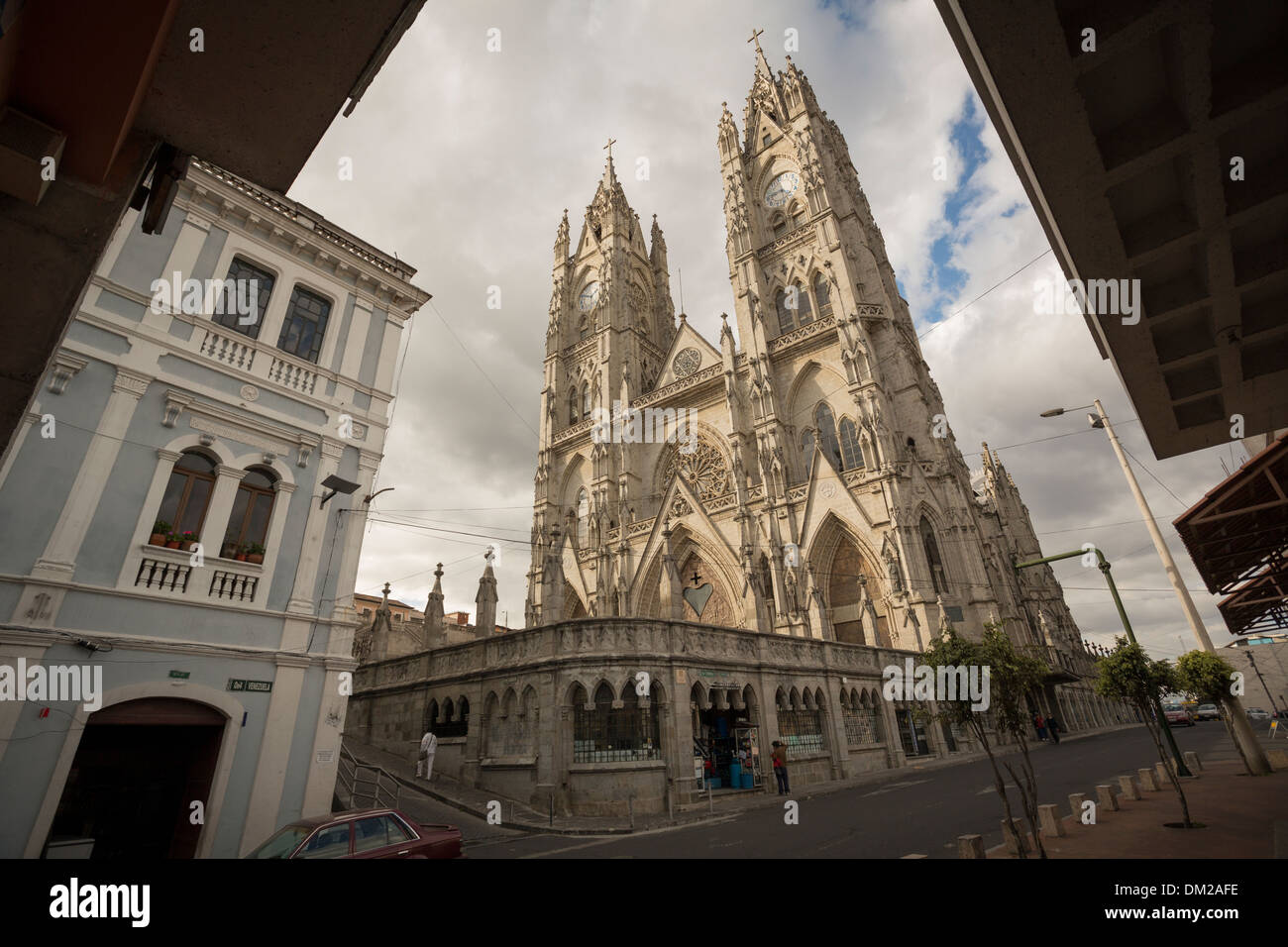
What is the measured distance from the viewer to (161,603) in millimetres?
8859

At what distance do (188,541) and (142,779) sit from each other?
3.73 metres

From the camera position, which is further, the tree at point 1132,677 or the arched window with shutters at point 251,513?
the tree at point 1132,677

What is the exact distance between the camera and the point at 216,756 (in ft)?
28.9

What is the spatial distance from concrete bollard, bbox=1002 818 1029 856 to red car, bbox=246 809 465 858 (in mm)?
6368

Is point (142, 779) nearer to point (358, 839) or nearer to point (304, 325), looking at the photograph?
point (358, 839)

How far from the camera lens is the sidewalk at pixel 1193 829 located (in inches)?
236

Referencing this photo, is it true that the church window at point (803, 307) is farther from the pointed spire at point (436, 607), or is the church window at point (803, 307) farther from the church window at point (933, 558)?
the pointed spire at point (436, 607)

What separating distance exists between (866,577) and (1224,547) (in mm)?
13743

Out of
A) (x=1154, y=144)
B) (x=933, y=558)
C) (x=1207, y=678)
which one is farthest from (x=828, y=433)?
(x=1154, y=144)

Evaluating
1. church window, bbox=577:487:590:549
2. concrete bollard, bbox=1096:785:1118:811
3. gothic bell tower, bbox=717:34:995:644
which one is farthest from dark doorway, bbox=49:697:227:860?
church window, bbox=577:487:590:549

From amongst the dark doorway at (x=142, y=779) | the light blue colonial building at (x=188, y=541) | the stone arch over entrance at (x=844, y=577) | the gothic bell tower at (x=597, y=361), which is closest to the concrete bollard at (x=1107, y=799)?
the light blue colonial building at (x=188, y=541)

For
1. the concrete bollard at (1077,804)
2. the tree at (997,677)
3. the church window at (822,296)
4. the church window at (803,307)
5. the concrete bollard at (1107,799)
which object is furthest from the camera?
the church window at (803,307)

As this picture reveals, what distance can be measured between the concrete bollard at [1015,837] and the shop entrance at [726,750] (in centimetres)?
879
